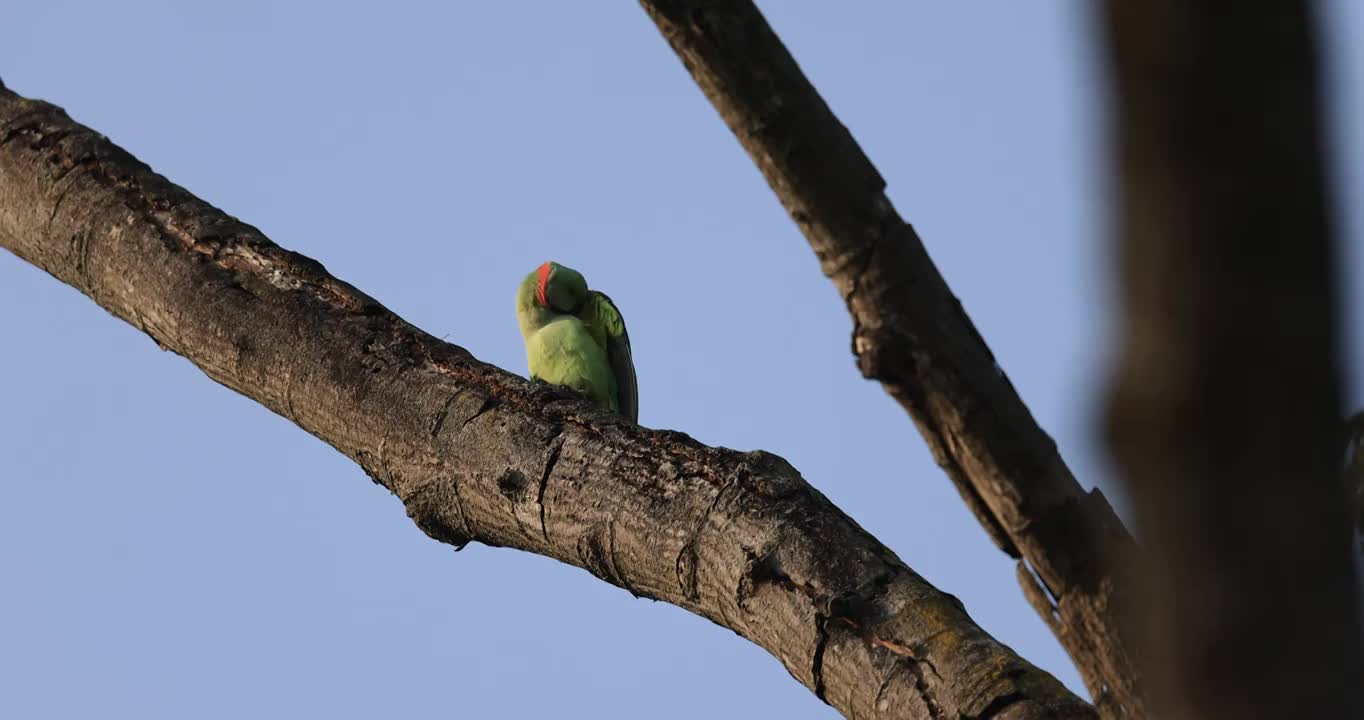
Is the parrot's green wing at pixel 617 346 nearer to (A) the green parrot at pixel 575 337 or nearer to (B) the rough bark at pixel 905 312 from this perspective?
(A) the green parrot at pixel 575 337

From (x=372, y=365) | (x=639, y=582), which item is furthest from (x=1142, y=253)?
(x=372, y=365)

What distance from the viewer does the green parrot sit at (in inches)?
304

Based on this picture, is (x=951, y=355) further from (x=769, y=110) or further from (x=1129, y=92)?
(x=1129, y=92)

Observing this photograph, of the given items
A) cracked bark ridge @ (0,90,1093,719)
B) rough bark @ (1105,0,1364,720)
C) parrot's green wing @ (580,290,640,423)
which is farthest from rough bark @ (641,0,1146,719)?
parrot's green wing @ (580,290,640,423)

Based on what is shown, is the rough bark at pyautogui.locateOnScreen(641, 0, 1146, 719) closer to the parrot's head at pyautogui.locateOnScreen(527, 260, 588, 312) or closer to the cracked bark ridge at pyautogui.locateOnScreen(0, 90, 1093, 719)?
the cracked bark ridge at pyautogui.locateOnScreen(0, 90, 1093, 719)

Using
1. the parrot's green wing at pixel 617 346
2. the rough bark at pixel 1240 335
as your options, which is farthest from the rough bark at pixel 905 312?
the parrot's green wing at pixel 617 346

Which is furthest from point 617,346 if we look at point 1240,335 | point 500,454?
point 1240,335

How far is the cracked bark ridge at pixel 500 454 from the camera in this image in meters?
3.46

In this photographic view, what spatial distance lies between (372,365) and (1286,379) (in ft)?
11.9

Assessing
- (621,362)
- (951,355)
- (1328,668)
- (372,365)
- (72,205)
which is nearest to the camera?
(1328,668)

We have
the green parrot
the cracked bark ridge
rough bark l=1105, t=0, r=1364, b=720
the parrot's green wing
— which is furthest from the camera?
the parrot's green wing

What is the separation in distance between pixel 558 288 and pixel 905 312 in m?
5.72

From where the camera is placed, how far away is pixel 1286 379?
53.6 inches

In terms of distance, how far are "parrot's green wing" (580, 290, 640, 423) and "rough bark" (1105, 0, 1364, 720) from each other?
655cm
